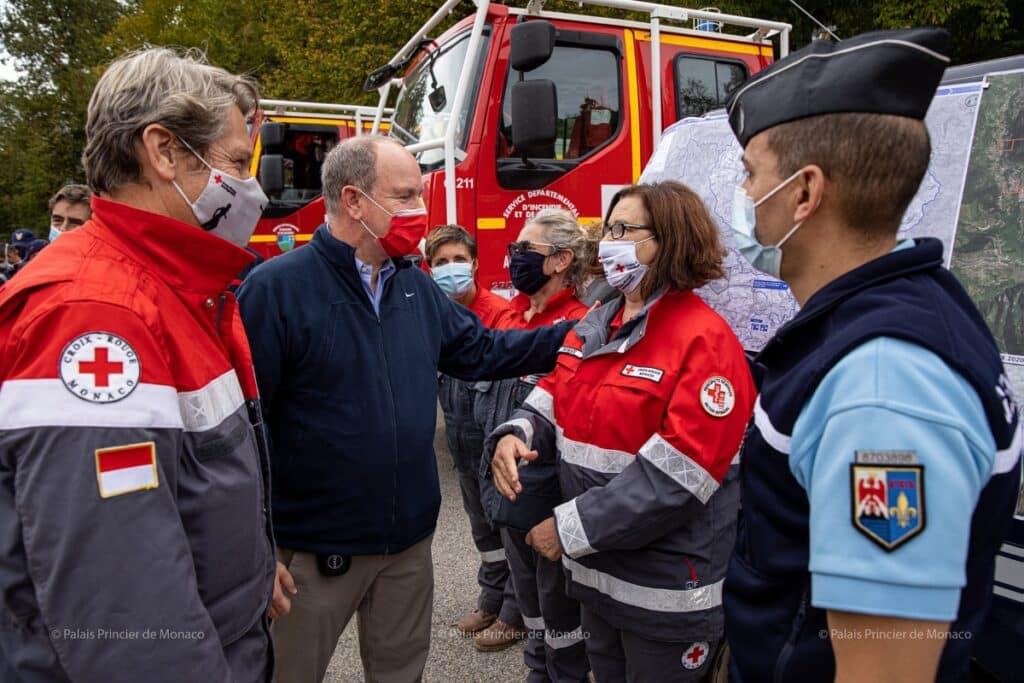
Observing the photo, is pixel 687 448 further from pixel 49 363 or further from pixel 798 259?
pixel 49 363

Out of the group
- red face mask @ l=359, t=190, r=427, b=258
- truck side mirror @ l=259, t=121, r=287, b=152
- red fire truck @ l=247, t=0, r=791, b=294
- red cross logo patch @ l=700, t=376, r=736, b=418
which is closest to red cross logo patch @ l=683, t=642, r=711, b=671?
red cross logo patch @ l=700, t=376, r=736, b=418

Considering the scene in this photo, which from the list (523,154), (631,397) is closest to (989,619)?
(631,397)

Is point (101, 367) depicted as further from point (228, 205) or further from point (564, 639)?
point (564, 639)

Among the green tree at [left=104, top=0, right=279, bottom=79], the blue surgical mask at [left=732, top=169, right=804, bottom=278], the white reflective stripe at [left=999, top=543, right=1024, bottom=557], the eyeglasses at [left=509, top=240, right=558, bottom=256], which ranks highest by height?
the green tree at [left=104, top=0, right=279, bottom=79]

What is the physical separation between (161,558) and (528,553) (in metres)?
2.18

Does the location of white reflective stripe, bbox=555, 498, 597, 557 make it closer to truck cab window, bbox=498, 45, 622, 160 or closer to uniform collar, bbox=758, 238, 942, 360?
uniform collar, bbox=758, 238, 942, 360

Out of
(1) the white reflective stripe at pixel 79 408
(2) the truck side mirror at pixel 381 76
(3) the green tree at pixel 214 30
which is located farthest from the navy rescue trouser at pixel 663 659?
(3) the green tree at pixel 214 30

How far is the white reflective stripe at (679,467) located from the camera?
6.57ft

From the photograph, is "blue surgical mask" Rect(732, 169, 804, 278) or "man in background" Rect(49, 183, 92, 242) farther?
"man in background" Rect(49, 183, 92, 242)

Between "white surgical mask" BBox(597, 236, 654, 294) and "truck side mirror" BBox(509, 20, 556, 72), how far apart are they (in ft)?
8.26

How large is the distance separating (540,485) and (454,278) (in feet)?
4.78

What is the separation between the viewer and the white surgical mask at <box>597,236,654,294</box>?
2.35 m

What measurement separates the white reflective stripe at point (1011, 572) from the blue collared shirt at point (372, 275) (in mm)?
1907

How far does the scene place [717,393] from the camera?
2055 mm
